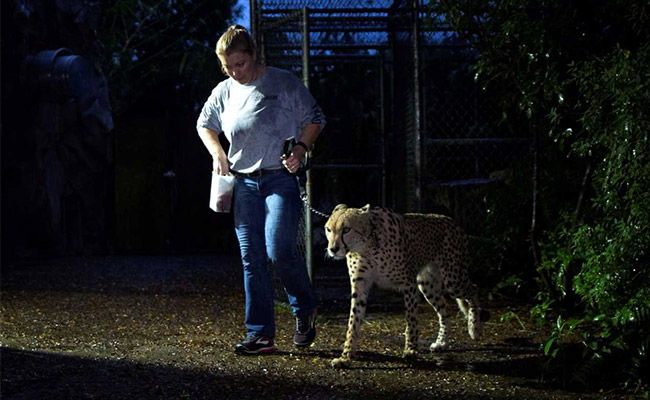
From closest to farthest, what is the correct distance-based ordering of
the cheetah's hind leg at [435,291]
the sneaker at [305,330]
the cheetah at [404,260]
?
1. the cheetah at [404,260]
2. the sneaker at [305,330]
3. the cheetah's hind leg at [435,291]

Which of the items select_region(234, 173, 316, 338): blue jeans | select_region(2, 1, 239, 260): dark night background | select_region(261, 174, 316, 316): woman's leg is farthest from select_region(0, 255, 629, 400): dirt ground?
select_region(2, 1, 239, 260): dark night background

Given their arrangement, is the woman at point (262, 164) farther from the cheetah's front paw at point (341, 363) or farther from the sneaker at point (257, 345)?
Answer: the cheetah's front paw at point (341, 363)

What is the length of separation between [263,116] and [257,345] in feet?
5.06

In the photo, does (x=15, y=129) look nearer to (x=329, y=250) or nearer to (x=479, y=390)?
(x=329, y=250)

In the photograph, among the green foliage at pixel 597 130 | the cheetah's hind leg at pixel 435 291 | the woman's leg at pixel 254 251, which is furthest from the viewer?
the cheetah's hind leg at pixel 435 291

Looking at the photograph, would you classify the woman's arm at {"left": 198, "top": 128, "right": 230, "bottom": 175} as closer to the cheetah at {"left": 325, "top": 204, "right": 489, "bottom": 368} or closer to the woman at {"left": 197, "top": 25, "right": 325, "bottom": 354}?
the woman at {"left": 197, "top": 25, "right": 325, "bottom": 354}

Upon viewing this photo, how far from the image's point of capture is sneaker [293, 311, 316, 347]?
6109 mm

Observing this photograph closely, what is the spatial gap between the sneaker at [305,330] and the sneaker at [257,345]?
0.24m

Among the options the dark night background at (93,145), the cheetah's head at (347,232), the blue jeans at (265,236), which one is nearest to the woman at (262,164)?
the blue jeans at (265,236)

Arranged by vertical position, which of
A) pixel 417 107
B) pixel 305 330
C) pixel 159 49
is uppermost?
pixel 159 49

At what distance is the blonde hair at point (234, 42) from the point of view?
554cm

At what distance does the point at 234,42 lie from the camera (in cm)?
555

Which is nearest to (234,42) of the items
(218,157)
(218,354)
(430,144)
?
(218,157)

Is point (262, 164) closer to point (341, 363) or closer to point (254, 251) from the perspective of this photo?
point (254, 251)
